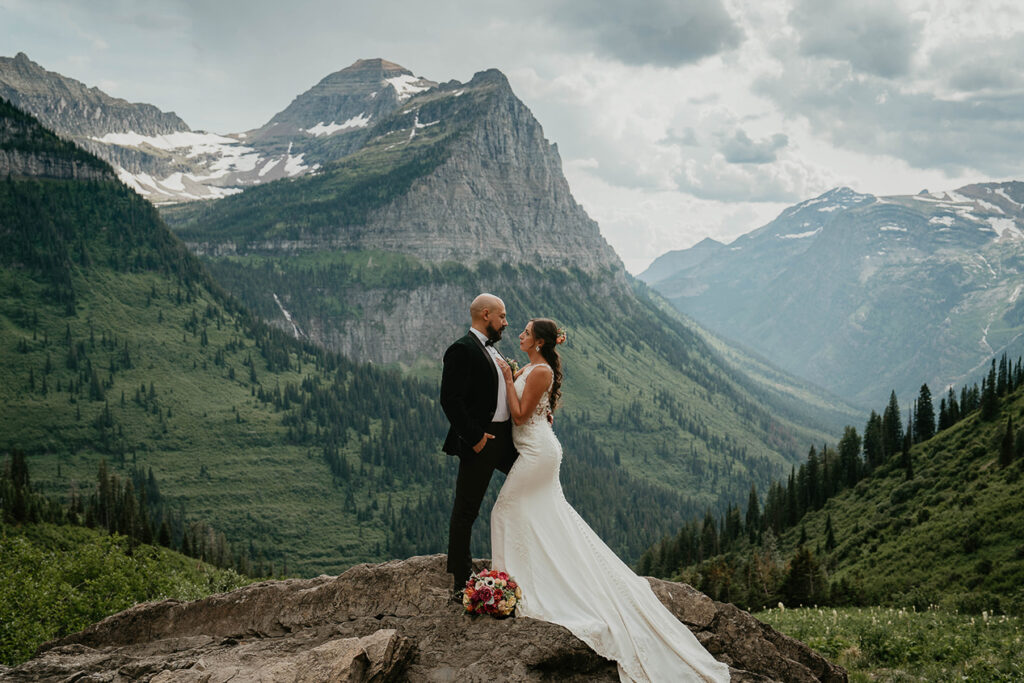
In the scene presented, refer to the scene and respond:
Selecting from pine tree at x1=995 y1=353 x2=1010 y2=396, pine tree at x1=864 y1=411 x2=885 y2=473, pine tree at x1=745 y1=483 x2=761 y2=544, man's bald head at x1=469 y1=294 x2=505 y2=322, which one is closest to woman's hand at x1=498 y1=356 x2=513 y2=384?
man's bald head at x1=469 y1=294 x2=505 y2=322

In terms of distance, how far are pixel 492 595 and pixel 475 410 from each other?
3.89 m

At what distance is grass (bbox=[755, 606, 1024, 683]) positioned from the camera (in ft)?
51.4

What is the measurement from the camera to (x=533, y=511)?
15133mm

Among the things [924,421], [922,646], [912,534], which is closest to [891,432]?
[924,421]

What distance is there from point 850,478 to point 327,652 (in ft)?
424

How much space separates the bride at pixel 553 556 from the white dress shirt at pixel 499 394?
135mm

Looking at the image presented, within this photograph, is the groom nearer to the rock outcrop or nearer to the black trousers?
the black trousers

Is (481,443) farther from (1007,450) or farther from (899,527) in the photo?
(899,527)

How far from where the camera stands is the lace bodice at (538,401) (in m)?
15.0

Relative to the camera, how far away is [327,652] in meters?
12.3

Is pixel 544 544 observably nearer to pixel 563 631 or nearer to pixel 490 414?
pixel 563 631

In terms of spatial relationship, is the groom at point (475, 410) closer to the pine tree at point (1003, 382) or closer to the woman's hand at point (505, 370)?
the woman's hand at point (505, 370)

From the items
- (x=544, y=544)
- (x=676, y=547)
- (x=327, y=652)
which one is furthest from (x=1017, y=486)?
(x=676, y=547)

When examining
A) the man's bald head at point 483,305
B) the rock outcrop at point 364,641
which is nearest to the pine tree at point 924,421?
the rock outcrop at point 364,641
